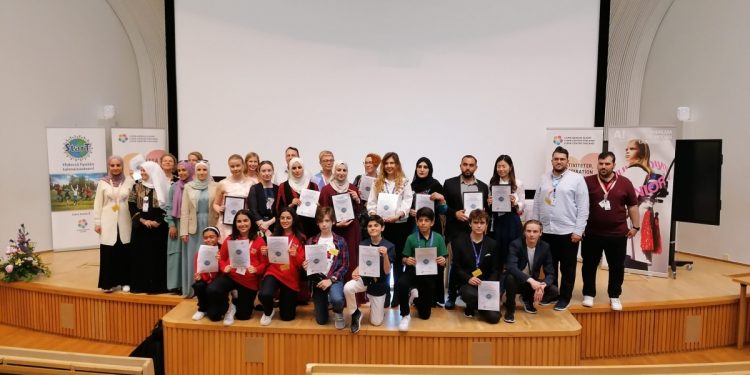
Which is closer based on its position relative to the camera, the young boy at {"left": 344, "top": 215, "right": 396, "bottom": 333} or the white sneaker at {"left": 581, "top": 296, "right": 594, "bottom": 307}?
the young boy at {"left": 344, "top": 215, "right": 396, "bottom": 333}

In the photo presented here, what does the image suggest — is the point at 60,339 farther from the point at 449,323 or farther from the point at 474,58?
the point at 474,58

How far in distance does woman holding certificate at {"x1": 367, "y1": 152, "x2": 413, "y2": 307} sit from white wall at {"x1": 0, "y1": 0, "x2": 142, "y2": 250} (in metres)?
4.92

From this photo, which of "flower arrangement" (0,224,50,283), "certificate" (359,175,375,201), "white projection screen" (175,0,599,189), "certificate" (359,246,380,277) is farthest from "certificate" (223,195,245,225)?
"flower arrangement" (0,224,50,283)

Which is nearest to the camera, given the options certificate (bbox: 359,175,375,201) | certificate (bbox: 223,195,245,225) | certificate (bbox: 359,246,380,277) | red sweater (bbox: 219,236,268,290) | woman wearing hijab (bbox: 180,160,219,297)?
certificate (bbox: 359,246,380,277)

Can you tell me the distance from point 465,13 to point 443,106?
1186 mm

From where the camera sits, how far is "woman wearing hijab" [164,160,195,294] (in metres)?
3.97

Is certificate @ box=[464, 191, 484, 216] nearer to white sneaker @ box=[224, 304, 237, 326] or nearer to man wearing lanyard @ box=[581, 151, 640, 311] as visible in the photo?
man wearing lanyard @ box=[581, 151, 640, 311]

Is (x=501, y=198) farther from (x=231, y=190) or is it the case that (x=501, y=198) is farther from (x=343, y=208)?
(x=231, y=190)

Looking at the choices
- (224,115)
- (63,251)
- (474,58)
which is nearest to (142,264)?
(224,115)

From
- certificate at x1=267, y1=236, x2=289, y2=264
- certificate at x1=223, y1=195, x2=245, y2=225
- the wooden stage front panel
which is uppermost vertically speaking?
certificate at x1=223, y1=195, x2=245, y2=225

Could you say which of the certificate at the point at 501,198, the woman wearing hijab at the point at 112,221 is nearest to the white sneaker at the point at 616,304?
the certificate at the point at 501,198

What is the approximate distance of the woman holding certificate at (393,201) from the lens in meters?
3.76

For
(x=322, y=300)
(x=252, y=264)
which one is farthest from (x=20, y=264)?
(x=322, y=300)

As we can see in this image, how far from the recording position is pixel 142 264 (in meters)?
4.13
